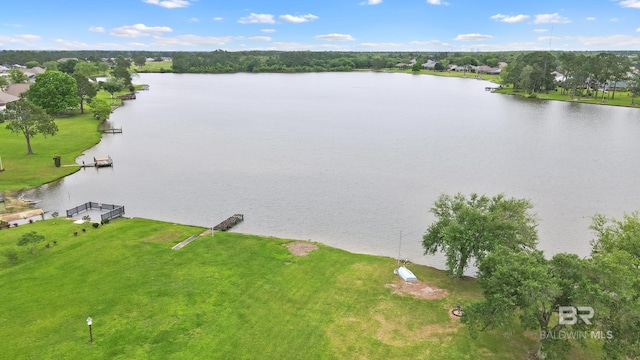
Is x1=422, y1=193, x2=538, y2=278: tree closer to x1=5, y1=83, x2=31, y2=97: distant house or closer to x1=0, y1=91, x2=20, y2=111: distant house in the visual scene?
x1=0, y1=91, x2=20, y2=111: distant house

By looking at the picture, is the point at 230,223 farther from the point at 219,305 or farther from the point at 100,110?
the point at 100,110

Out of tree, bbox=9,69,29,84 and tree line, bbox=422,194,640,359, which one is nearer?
tree line, bbox=422,194,640,359

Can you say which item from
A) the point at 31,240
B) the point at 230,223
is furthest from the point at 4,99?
the point at 230,223

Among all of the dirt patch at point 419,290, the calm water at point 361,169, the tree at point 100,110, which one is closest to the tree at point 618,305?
the dirt patch at point 419,290

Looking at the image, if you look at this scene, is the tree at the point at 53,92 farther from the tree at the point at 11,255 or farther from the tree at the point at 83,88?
the tree at the point at 11,255

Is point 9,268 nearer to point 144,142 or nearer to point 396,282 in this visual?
point 396,282

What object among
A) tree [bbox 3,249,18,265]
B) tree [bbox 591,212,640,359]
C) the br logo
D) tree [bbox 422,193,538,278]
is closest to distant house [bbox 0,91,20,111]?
tree [bbox 3,249,18,265]
